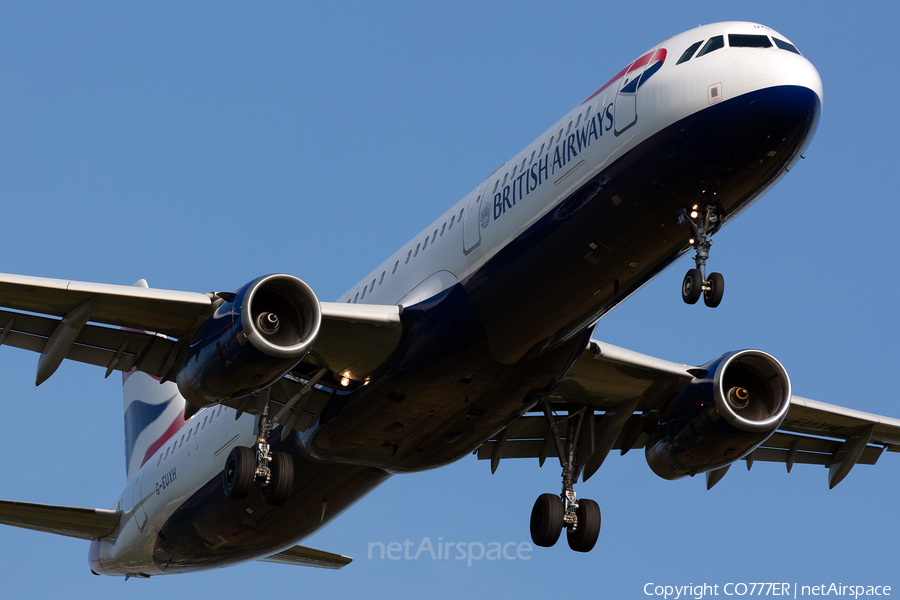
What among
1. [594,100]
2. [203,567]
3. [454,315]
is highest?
[594,100]

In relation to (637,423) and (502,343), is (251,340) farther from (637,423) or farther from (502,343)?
(637,423)

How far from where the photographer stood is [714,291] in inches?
693

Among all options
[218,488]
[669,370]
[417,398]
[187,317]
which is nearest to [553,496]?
[669,370]

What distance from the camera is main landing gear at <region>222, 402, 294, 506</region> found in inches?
842

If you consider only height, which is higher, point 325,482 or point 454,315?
point 454,315

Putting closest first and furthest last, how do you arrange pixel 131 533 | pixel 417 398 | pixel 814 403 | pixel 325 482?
1. pixel 417 398
2. pixel 325 482
3. pixel 814 403
4. pixel 131 533

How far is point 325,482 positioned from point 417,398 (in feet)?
12.3

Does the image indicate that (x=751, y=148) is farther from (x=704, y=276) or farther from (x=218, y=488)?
(x=218, y=488)

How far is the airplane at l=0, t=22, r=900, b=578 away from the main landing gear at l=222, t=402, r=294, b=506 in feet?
0.13

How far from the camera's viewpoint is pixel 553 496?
80.3 ft

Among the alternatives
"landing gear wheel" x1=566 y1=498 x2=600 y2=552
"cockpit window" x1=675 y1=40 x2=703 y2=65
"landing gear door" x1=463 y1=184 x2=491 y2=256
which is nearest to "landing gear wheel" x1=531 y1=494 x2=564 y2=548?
"landing gear wheel" x1=566 y1=498 x2=600 y2=552

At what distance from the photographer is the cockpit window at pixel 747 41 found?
1775cm

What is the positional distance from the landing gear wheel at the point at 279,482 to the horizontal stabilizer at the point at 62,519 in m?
6.87

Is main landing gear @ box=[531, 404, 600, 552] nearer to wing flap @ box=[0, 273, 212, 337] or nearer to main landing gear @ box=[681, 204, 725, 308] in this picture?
main landing gear @ box=[681, 204, 725, 308]
